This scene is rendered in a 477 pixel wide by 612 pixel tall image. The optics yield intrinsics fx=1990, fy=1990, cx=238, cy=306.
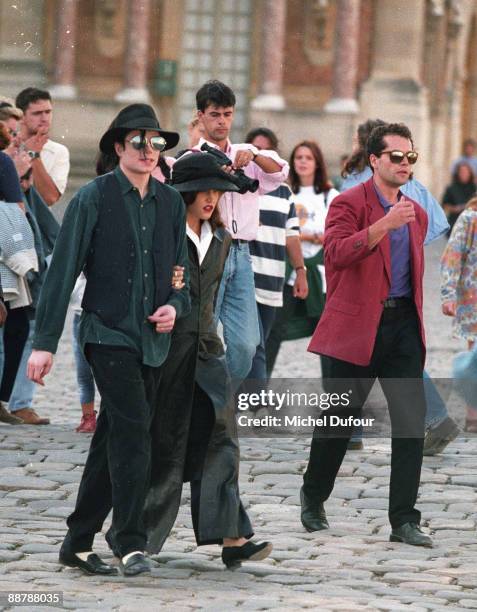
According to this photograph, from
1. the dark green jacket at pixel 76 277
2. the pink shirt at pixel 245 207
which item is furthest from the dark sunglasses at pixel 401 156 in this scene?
the pink shirt at pixel 245 207

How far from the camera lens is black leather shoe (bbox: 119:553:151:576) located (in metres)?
7.03

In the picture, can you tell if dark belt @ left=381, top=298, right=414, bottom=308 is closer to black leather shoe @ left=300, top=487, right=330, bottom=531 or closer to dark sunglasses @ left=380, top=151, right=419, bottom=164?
dark sunglasses @ left=380, top=151, right=419, bottom=164

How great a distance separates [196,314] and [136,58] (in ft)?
105

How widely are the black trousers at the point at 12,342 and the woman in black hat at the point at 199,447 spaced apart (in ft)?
13.0

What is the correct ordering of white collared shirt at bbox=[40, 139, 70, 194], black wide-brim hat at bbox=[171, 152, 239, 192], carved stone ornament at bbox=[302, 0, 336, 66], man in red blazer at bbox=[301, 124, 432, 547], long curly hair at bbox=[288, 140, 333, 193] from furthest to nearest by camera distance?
1. carved stone ornament at bbox=[302, 0, 336, 66]
2. long curly hair at bbox=[288, 140, 333, 193]
3. white collared shirt at bbox=[40, 139, 70, 194]
4. man in red blazer at bbox=[301, 124, 432, 547]
5. black wide-brim hat at bbox=[171, 152, 239, 192]

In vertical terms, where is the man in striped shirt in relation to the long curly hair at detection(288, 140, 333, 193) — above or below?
below

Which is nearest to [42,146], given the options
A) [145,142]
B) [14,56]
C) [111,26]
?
[145,142]

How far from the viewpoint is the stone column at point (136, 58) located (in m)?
38.4

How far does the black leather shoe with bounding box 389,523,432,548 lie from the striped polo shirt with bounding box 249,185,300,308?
11.0 feet

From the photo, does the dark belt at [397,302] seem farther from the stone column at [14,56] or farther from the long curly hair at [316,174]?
the stone column at [14,56]

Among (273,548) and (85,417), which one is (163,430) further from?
(85,417)

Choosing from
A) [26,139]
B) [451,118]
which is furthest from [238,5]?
[26,139]

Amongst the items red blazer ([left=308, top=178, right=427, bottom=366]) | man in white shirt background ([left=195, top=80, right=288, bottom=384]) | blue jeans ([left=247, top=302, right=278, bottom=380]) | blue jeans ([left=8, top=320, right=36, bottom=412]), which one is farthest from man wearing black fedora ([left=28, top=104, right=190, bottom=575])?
blue jeans ([left=8, top=320, right=36, bottom=412])

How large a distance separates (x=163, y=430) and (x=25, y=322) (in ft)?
13.5
